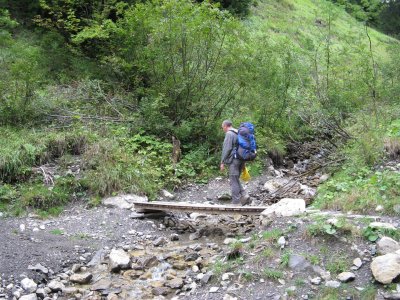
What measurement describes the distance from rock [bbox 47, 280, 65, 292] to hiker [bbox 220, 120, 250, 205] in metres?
3.84

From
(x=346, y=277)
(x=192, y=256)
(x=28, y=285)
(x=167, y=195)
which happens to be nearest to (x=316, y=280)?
(x=346, y=277)

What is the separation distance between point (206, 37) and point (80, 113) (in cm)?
414

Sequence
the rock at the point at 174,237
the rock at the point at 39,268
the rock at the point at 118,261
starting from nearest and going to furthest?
the rock at the point at 39,268
the rock at the point at 118,261
the rock at the point at 174,237

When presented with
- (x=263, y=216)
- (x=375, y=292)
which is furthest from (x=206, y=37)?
(x=375, y=292)

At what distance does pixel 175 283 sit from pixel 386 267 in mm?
2890

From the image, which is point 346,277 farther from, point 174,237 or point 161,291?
point 174,237

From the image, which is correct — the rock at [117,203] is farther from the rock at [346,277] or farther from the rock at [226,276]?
the rock at [346,277]

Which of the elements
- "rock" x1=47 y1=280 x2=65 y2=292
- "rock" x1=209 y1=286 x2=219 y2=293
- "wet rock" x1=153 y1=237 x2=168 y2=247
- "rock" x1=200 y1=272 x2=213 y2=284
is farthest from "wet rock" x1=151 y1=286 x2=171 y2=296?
"wet rock" x1=153 y1=237 x2=168 y2=247

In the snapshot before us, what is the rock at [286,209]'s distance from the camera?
295 inches

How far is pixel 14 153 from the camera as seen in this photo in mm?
10016

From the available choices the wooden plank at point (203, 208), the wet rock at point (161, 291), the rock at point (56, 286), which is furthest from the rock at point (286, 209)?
the rock at point (56, 286)

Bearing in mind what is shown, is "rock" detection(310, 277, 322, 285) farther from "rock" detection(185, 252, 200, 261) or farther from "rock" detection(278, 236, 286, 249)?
"rock" detection(185, 252, 200, 261)

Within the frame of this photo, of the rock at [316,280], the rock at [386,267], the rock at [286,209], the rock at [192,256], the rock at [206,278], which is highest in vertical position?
the rock at [386,267]

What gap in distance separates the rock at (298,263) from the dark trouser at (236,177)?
10.8 feet
